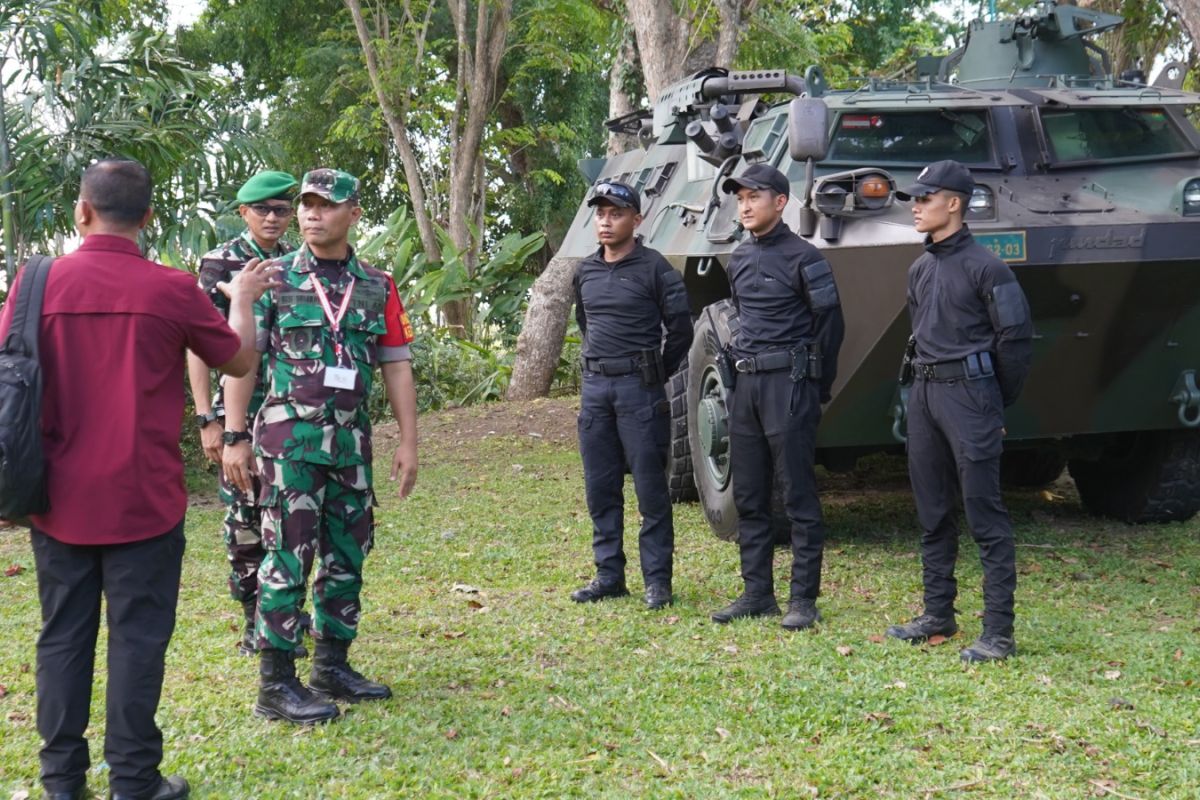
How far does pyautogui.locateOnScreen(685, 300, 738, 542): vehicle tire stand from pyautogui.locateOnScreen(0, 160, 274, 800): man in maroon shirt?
3.33 m

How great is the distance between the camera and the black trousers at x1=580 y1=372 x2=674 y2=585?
5.91 m

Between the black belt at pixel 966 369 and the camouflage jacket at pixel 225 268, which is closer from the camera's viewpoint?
the camouflage jacket at pixel 225 268

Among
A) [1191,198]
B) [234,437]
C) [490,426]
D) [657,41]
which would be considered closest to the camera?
[234,437]

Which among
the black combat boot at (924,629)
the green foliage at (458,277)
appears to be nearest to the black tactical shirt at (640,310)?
the black combat boot at (924,629)

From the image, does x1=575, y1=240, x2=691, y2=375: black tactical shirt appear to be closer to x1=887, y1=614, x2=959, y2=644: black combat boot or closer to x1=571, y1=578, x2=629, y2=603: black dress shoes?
x1=571, y1=578, x2=629, y2=603: black dress shoes

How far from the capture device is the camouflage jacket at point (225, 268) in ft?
16.3

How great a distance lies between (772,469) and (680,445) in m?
2.29

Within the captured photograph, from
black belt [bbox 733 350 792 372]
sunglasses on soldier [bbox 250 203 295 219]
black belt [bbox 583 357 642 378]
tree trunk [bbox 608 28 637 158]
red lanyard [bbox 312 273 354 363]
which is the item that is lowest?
black belt [bbox 583 357 642 378]

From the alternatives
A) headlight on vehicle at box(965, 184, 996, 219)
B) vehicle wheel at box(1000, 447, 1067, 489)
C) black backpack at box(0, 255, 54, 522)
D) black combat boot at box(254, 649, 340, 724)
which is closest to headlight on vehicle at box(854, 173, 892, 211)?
headlight on vehicle at box(965, 184, 996, 219)

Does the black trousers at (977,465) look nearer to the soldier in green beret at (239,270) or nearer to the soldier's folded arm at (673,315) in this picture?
the soldier's folded arm at (673,315)

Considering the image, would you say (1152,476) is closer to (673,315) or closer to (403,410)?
(673,315)

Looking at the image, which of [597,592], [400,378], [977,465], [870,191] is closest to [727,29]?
[870,191]

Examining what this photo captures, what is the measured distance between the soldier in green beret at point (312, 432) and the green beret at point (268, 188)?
1.79 ft

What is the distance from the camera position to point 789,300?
5.66 m
